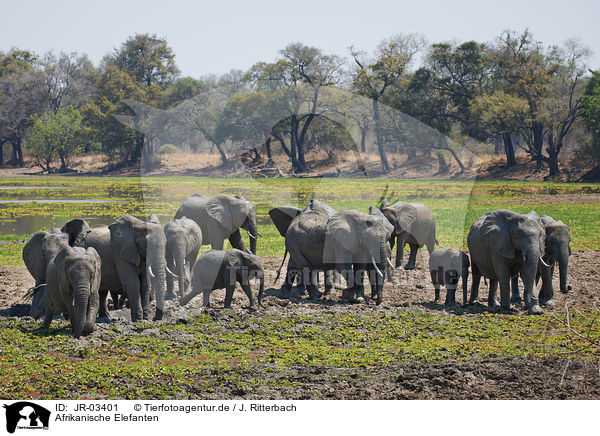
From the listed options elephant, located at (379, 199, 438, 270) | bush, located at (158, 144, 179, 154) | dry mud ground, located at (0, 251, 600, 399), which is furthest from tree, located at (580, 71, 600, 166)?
dry mud ground, located at (0, 251, 600, 399)

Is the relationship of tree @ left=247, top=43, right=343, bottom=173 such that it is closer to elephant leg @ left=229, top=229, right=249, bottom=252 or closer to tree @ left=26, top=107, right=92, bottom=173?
tree @ left=26, top=107, right=92, bottom=173

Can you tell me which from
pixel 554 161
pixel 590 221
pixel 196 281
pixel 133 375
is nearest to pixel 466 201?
pixel 590 221

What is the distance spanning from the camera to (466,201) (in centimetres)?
3741

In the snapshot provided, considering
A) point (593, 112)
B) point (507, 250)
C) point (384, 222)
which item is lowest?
point (507, 250)

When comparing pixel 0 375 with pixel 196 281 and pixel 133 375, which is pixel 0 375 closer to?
pixel 133 375

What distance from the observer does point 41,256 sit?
453 inches

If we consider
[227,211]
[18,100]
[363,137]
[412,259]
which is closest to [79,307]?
[227,211]

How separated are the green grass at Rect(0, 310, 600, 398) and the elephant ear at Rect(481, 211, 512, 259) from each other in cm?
113

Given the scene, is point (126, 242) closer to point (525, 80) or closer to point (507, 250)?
point (507, 250)

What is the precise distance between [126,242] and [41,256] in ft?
4.84

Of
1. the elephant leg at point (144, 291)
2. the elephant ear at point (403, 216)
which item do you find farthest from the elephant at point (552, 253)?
the elephant leg at point (144, 291)

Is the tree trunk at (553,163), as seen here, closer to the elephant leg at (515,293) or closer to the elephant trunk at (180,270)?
the elephant leg at (515,293)

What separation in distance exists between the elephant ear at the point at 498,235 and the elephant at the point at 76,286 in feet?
20.7

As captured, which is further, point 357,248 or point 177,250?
point 357,248
